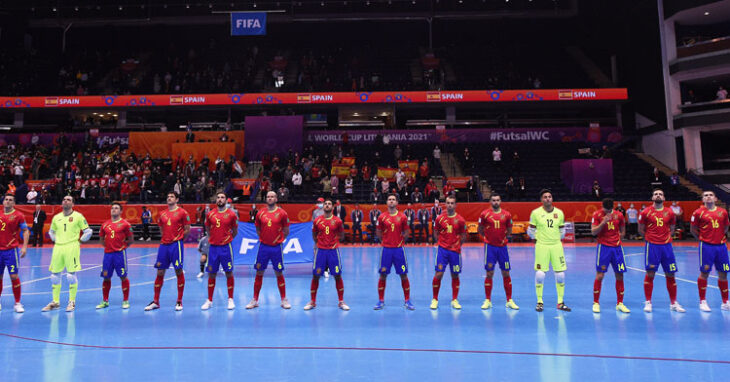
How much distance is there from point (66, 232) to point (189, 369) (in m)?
5.12

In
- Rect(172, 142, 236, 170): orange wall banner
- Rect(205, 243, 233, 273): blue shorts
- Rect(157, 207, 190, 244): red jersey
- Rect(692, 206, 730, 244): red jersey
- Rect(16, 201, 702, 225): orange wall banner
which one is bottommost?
Rect(205, 243, 233, 273): blue shorts

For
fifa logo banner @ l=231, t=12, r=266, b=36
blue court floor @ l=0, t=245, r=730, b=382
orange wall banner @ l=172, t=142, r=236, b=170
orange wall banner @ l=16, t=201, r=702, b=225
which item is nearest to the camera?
blue court floor @ l=0, t=245, r=730, b=382

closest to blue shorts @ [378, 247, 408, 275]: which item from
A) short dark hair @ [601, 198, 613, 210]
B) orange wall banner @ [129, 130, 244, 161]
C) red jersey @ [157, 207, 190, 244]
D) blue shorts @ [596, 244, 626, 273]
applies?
blue shorts @ [596, 244, 626, 273]

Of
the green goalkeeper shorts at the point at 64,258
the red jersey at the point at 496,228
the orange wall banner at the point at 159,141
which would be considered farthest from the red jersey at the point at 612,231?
the orange wall banner at the point at 159,141

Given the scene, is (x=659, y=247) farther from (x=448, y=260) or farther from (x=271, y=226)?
(x=271, y=226)

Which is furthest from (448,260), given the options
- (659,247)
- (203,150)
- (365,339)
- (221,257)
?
(203,150)

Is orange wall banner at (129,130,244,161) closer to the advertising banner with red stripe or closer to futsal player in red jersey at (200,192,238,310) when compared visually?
the advertising banner with red stripe

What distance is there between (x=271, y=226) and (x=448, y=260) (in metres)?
3.61

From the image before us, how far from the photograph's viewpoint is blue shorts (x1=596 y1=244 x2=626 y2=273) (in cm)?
849

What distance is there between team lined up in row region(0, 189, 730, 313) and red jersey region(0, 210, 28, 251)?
15mm

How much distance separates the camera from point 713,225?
8578 millimetres

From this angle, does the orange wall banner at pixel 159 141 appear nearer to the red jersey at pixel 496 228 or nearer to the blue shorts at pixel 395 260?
the blue shorts at pixel 395 260

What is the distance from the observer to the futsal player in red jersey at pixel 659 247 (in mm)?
8508

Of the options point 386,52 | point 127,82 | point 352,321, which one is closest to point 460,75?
point 386,52
